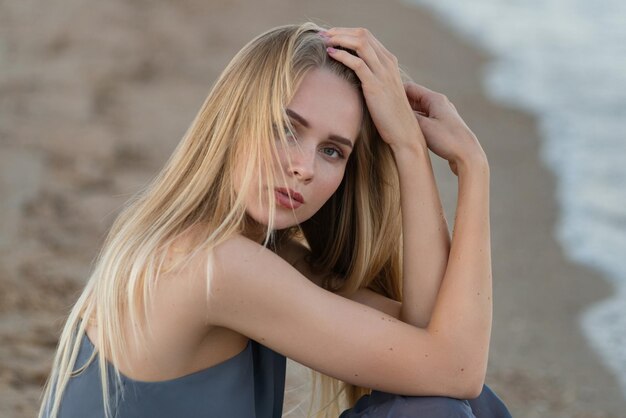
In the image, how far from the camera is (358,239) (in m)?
2.63

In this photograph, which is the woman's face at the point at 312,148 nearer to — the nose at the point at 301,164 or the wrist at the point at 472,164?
the nose at the point at 301,164

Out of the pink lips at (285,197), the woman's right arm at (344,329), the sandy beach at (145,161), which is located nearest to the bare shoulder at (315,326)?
→ the woman's right arm at (344,329)

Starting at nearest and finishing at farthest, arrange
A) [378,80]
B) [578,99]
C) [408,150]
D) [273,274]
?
[273,274], [378,80], [408,150], [578,99]

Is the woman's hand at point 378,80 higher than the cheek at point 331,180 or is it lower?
higher

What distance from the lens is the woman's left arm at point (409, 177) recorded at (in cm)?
242

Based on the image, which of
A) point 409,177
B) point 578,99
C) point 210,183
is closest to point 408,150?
point 409,177

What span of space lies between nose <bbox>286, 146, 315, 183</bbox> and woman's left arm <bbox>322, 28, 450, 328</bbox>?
0.72ft

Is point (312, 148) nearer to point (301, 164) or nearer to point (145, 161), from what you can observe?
point (301, 164)

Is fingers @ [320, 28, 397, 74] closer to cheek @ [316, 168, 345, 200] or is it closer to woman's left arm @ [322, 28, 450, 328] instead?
woman's left arm @ [322, 28, 450, 328]

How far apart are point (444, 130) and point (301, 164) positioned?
50 cm

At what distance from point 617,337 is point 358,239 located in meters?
2.14

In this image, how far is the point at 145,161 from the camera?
19.0 feet

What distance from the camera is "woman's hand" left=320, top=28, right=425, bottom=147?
2383mm

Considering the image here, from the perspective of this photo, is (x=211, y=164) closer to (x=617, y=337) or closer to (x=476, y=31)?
(x=617, y=337)
